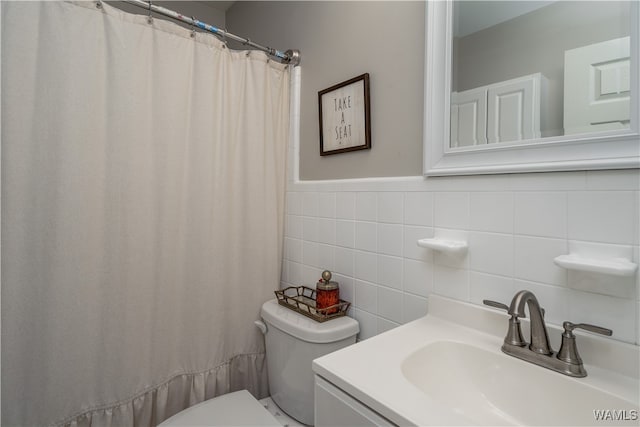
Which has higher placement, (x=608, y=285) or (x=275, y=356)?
(x=608, y=285)

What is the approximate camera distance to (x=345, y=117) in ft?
4.28

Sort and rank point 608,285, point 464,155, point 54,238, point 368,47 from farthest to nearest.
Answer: point 368,47 < point 54,238 < point 464,155 < point 608,285

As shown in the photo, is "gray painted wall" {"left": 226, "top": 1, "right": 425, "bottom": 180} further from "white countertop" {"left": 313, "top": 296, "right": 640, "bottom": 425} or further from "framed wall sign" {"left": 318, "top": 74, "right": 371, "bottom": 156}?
"white countertop" {"left": 313, "top": 296, "right": 640, "bottom": 425}

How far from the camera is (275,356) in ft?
4.20

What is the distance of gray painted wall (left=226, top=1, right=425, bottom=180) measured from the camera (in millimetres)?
1075

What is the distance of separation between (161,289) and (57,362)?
14.4 inches

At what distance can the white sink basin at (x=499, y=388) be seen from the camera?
657 mm

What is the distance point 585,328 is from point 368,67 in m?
1.03

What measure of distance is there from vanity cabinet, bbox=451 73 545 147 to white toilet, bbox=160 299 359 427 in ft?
2.47

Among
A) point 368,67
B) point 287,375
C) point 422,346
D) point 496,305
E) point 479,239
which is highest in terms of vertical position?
point 368,67

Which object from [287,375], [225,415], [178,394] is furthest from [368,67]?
[178,394]

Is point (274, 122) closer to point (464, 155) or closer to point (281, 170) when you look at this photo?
point (281, 170)

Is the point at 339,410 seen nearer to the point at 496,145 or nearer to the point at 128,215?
the point at 496,145

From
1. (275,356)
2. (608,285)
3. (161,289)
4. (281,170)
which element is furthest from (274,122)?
(608,285)
